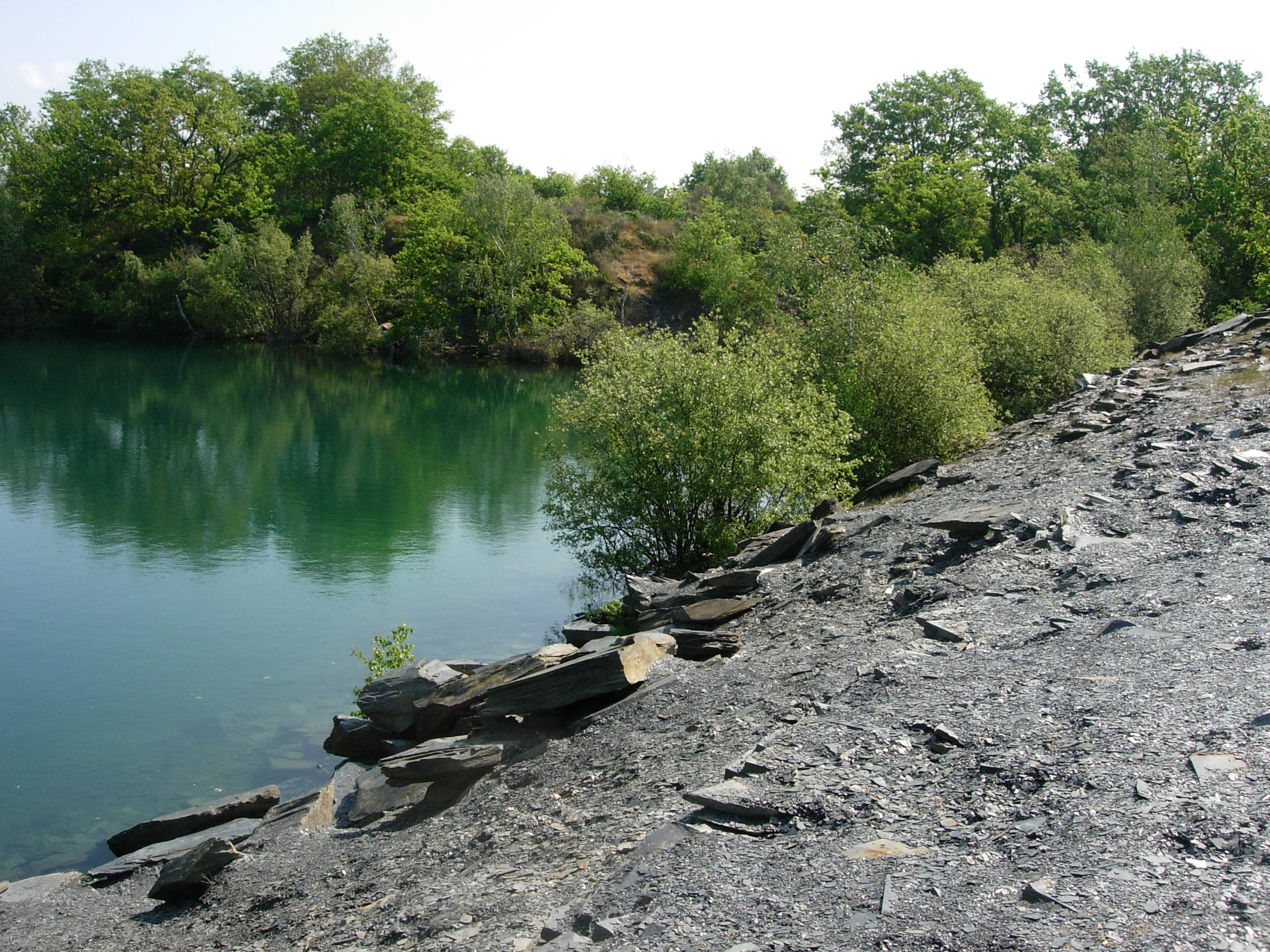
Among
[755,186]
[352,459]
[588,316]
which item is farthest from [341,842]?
[755,186]

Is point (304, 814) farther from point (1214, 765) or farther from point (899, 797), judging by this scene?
point (1214, 765)

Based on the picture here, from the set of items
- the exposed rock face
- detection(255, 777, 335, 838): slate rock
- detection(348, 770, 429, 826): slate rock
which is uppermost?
detection(348, 770, 429, 826): slate rock

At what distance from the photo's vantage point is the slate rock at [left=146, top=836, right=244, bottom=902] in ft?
34.8

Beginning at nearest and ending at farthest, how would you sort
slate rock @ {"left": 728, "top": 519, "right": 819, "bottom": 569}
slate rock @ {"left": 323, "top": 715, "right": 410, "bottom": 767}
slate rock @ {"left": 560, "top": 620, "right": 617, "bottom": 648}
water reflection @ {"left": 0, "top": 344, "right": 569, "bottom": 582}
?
slate rock @ {"left": 323, "top": 715, "right": 410, "bottom": 767}
slate rock @ {"left": 560, "top": 620, "right": 617, "bottom": 648}
slate rock @ {"left": 728, "top": 519, "right": 819, "bottom": 569}
water reflection @ {"left": 0, "top": 344, "right": 569, "bottom": 582}

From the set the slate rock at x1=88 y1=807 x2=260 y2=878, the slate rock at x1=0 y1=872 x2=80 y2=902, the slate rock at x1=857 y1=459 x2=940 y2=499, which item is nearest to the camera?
the slate rock at x1=0 y1=872 x2=80 y2=902

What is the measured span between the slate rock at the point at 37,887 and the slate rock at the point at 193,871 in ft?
5.07

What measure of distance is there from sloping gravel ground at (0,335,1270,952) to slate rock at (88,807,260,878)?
0.30 metres

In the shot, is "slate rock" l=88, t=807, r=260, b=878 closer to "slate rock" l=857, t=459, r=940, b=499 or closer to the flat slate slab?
the flat slate slab

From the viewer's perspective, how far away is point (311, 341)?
3460 inches

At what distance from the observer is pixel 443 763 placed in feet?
40.1

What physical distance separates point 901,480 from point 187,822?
1692cm

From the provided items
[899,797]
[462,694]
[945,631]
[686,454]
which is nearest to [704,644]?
[462,694]

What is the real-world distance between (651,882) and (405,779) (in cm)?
583

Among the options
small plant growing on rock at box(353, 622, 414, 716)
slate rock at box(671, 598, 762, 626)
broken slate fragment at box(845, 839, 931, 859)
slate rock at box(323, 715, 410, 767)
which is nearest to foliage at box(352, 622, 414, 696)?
small plant growing on rock at box(353, 622, 414, 716)
